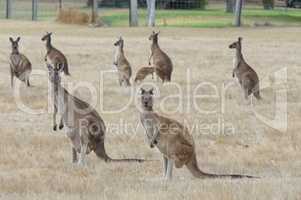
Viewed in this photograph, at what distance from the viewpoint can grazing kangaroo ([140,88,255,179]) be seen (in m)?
8.17

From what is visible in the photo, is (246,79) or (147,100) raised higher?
(246,79)

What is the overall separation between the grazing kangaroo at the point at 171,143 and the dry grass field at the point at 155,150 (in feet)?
0.50

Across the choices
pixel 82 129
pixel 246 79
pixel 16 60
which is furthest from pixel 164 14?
pixel 82 129

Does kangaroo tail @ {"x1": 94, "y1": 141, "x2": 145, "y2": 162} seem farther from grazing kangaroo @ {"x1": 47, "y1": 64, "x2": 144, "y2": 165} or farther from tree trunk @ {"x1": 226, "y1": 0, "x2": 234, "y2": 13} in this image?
tree trunk @ {"x1": 226, "y1": 0, "x2": 234, "y2": 13}

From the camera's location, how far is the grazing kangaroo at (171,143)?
26.8 feet

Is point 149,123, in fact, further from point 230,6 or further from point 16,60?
point 230,6

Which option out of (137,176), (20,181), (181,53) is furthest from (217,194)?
(181,53)

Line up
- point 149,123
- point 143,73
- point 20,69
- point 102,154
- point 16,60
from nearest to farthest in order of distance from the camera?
point 149,123, point 102,154, point 20,69, point 16,60, point 143,73

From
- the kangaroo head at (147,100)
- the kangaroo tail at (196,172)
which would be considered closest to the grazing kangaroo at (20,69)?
the kangaroo head at (147,100)

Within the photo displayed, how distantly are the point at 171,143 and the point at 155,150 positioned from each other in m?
2.17

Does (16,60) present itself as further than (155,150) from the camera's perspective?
Yes

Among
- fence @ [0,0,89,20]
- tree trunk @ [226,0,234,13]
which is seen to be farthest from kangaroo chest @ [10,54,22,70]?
tree trunk @ [226,0,234,13]

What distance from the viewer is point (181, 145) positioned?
8156 mm

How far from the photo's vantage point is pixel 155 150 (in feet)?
34.0
